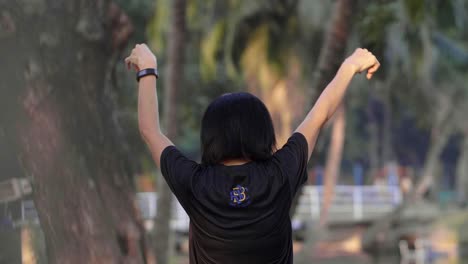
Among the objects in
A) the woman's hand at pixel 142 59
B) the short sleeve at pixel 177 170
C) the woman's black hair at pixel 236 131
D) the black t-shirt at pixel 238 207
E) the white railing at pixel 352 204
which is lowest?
the white railing at pixel 352 204

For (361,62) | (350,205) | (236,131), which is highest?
(361,62)

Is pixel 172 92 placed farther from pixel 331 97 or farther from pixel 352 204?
pixel 352 204

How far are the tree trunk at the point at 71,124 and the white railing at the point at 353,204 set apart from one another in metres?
25.5

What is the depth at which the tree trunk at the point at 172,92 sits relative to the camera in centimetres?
1334

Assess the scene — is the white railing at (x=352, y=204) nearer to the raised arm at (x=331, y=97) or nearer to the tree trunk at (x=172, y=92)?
the tree trunk at (x=172, y=92)

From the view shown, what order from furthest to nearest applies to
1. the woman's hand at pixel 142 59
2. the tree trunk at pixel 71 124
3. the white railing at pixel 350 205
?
the white railing at pixel 350 205 → the tree trunk at pixel 71 124 → the woman's hand at pixel 142 59

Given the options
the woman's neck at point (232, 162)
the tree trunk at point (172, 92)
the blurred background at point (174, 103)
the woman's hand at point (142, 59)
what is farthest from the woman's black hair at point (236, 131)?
the tree trunk at point (172, 92)

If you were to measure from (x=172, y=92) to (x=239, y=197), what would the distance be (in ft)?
35.3

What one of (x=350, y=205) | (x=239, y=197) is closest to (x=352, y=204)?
(x=350, y=205)

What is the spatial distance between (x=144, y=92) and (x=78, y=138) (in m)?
1.57

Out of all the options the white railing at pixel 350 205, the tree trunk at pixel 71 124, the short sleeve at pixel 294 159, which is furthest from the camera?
the white railing at pixel 350 205

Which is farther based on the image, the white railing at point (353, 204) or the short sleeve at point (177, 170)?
the white railing at point (353, 204)

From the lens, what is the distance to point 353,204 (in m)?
34.1

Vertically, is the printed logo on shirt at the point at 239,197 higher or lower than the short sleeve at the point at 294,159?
lower
